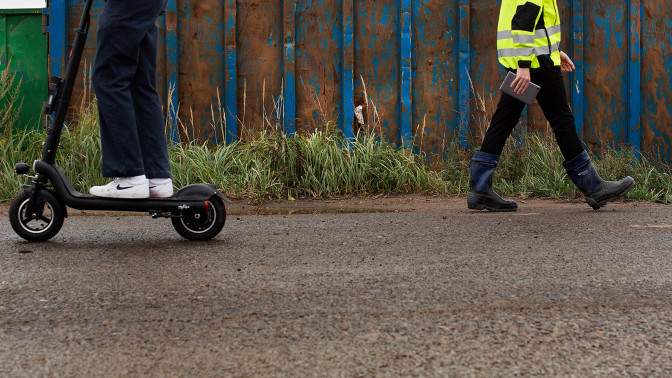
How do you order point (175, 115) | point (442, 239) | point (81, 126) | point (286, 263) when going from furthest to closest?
point (175, 115) → point (81, 126) → point (442, 239) → point (286, 263)

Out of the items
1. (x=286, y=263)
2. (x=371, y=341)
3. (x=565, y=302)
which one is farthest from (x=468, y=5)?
(x=371, y=341)

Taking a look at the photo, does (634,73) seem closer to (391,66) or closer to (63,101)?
(391,66)

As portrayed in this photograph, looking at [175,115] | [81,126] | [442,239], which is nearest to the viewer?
Result: [442,239]

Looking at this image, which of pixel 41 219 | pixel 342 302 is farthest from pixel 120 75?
pixel 342 302

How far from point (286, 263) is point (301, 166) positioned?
3.27 meters

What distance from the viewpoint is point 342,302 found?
8.10 feet

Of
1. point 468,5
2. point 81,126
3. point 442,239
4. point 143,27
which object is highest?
point 468,5

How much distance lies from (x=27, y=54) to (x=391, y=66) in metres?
3.99

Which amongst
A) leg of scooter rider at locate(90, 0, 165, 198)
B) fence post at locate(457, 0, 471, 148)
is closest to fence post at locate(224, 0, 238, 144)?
fence post at locate(457, 0, 471, 148)

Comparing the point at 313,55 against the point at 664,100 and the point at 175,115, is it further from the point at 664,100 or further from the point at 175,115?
the point at 664,100

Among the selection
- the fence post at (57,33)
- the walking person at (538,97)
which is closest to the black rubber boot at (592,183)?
the walking person at (538,97)

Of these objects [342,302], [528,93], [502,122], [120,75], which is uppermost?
[120,75]

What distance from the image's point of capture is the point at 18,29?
25.8ft

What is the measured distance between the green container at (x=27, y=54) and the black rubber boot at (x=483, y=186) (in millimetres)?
4900
